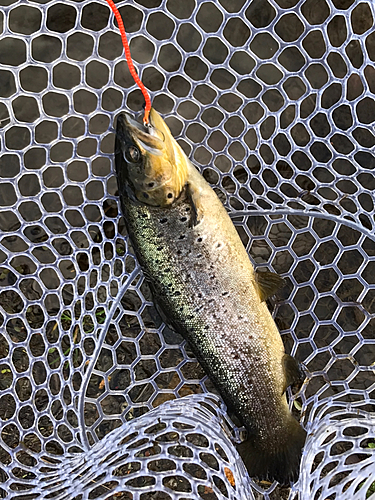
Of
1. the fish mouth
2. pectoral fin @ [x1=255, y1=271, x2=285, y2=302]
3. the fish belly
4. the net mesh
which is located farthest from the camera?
the net mesh

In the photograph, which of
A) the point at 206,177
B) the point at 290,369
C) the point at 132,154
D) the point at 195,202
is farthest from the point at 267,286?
the point at 132,154

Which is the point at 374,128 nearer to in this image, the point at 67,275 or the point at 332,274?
the point at 332,274

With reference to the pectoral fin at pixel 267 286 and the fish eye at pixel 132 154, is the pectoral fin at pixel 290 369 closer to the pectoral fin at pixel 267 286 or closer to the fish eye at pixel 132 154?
the pectoral fin at pixel 267 286

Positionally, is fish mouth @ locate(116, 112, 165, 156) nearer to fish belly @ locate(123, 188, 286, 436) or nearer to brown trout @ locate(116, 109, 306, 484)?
brown trout @ locate(116, 109, 306, 484)

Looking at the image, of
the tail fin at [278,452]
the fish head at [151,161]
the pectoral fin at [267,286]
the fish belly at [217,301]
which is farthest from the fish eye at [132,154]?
the tail fin at [278,452]

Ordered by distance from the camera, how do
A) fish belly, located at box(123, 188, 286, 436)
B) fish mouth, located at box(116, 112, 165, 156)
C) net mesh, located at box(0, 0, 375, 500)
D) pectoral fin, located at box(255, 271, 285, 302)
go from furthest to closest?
net mesh, located at box(0, 0, 375, 500)
pectoral fin, located at box(255, 271, 285, 302)
fish belly, located at box(123, 188, 286, 436)
fish mouth, located at box(116, 112, 165, 156)

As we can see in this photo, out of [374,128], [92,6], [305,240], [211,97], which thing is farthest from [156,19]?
[305,240]

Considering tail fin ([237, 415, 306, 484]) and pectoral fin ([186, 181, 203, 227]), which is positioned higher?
pectoral fin ([186, 181, 203, 227])

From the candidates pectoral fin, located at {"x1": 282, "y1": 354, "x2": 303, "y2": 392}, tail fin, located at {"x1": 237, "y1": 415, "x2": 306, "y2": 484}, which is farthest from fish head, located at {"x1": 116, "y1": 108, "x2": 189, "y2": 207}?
tail fin, located at {"x1": 237, "y1": 415, "x2": 306, "y2": 484}
